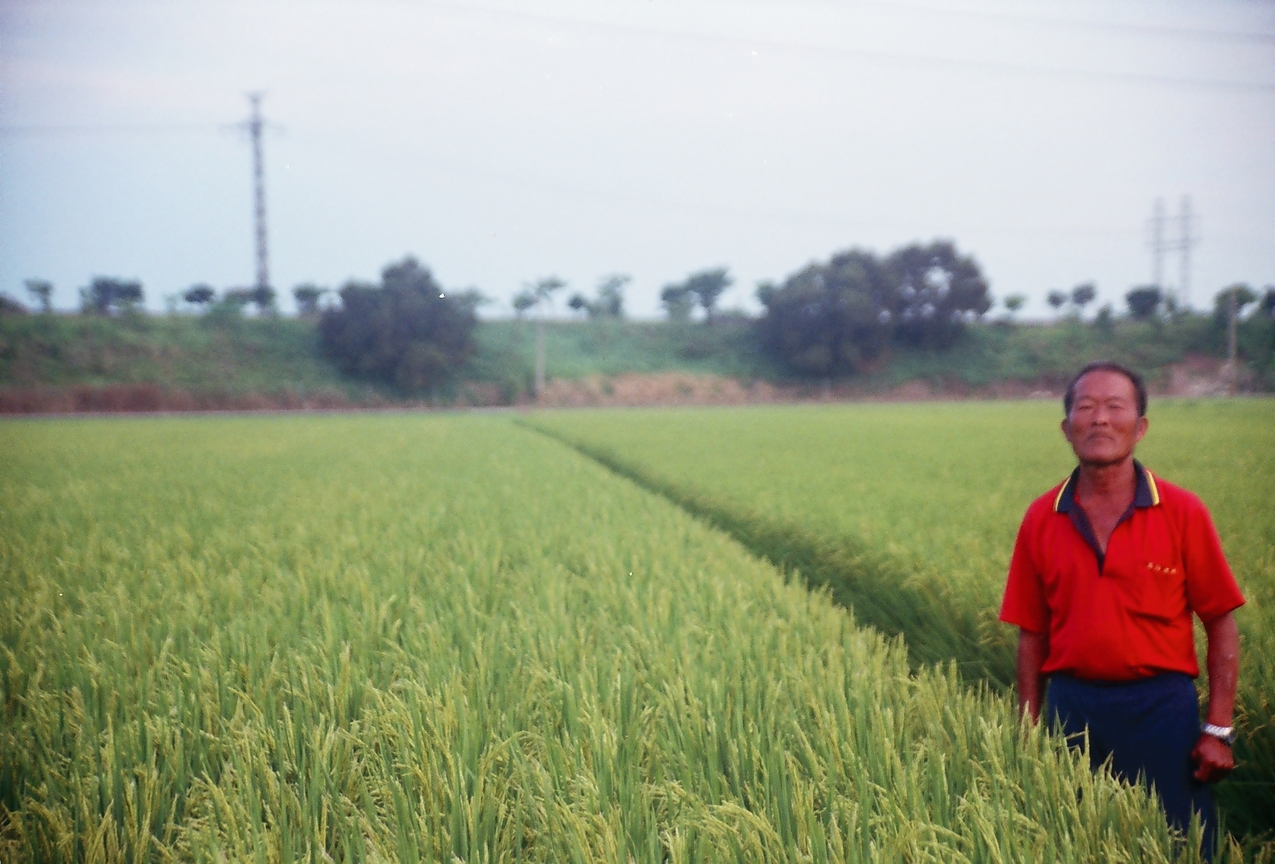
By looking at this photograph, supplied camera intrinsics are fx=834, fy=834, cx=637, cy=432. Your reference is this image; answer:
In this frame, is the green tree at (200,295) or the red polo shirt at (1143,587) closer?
the red polo shirt at (1143,587)

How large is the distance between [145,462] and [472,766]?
10521 millimetres

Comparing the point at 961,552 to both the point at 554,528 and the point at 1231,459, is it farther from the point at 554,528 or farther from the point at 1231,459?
the point at 1231,459

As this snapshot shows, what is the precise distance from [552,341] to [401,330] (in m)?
11.1

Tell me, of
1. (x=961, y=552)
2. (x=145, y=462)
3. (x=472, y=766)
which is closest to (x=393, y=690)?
(x=472, y=766)

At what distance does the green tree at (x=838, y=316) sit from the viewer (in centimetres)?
4247

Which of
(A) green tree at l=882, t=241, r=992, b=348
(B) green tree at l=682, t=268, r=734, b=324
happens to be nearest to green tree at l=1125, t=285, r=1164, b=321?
(A) green tree at l=882, t=241, r=992, b=348

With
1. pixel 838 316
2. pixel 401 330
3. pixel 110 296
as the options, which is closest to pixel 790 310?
pixel 838 316

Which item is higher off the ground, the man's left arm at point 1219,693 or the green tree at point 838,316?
the green tree at point 838,316

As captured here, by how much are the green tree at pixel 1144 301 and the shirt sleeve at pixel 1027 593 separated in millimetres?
39959

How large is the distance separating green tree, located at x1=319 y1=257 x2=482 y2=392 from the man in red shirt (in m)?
38.6

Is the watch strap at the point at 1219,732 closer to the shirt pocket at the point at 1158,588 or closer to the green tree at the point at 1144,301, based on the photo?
the shirt pocket at the point at 1158,588

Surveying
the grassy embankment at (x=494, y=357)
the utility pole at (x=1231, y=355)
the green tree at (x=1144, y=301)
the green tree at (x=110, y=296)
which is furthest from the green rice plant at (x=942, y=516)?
the green tree at (x=110, y=296)

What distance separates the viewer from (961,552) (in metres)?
4.03

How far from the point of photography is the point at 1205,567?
5.59 feet
